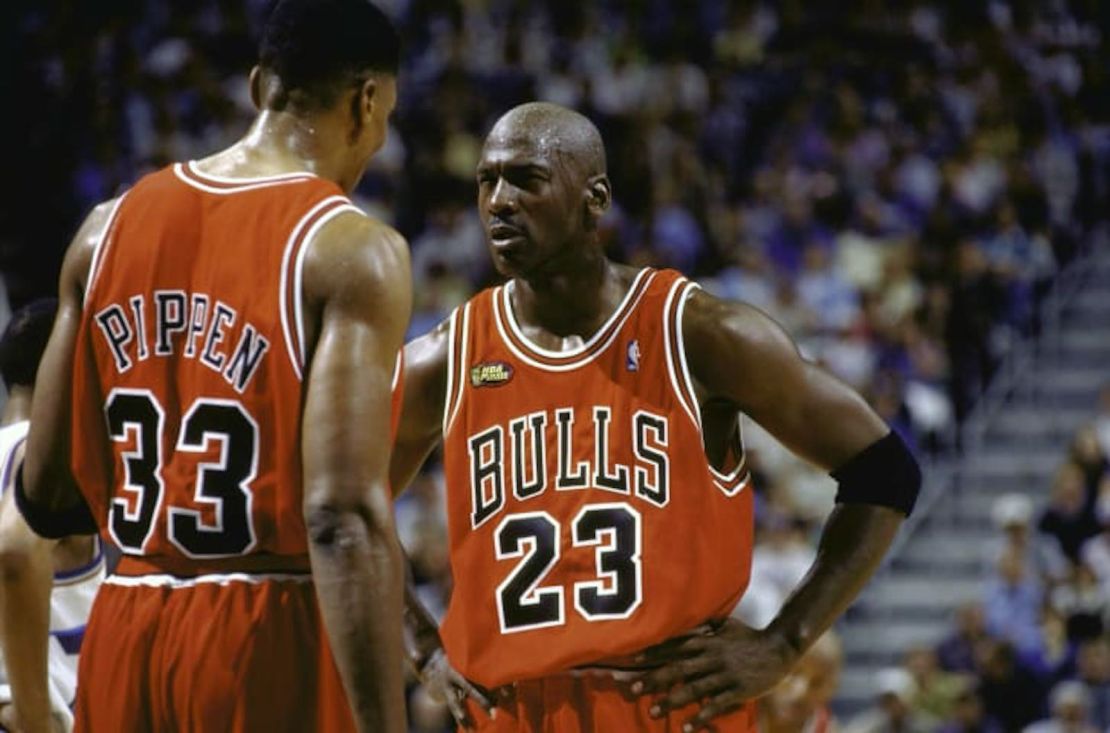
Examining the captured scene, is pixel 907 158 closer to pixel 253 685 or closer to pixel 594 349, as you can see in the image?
pixel 594 349

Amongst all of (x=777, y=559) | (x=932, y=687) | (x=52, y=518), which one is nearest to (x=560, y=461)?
(x=52, y=518)

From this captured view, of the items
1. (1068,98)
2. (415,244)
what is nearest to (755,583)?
(415,244)

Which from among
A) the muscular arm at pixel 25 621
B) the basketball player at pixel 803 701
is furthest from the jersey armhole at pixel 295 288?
the basketball player at pixel 803 701

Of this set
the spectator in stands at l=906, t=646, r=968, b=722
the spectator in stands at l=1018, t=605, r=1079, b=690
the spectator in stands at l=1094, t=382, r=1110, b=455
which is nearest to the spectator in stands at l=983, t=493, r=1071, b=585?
the spectator in stands at l=1018, t=605, r=1079, b=690

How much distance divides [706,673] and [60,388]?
1717 mm

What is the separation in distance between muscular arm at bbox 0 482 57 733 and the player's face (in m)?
1.36

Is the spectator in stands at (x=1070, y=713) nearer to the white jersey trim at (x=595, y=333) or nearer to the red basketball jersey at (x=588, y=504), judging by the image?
the red basketball jersey at (x=588, y=504)

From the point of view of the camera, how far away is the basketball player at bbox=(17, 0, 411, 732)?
12.1 ft

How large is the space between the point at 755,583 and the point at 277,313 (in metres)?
9.53

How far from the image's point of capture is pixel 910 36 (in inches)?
720

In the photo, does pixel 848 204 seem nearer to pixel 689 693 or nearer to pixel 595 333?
pixel 595 333

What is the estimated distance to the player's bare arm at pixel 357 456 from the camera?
3.62m

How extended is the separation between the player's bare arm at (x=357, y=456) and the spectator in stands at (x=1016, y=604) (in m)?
9.98

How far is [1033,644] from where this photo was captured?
42.5ft
